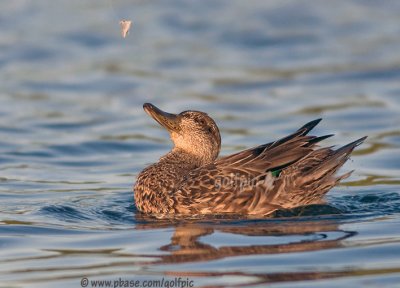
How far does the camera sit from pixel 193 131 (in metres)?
10.4

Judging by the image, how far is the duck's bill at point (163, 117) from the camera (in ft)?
33.8

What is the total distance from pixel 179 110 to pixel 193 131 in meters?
5.26

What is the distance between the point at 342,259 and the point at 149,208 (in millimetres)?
2505

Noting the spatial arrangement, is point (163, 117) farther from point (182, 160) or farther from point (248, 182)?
point (248, 182)

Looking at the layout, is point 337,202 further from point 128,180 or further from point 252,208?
point 128,180

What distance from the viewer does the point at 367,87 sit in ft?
55.4

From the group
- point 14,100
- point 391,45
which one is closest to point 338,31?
point 391,45

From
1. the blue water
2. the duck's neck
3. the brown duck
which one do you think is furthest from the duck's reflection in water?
the duck's neck

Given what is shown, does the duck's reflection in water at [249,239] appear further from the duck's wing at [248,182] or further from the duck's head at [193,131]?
the duck's head at [193,131]

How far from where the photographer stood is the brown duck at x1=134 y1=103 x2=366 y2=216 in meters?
9.39

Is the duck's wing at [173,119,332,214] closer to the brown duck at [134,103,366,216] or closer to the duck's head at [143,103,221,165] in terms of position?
the brown duck at [134,103,366,216]

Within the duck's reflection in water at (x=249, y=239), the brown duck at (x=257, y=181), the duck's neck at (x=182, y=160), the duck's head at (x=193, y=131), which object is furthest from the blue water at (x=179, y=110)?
the duck's head at (x=193, y=131)

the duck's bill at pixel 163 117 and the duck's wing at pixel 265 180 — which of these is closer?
the duck's wing at pixel 265 180

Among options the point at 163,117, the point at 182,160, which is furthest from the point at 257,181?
the point at 163,117
